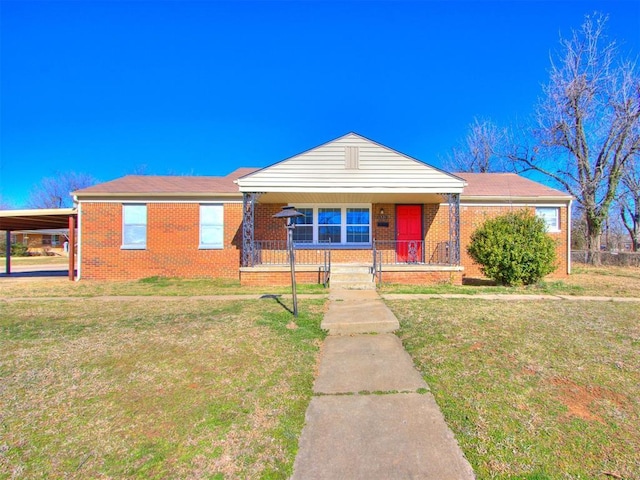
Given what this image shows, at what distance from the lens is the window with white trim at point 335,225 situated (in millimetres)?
12523

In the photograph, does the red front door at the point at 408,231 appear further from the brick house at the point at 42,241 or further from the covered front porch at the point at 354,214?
the brick house at the point at 42,241

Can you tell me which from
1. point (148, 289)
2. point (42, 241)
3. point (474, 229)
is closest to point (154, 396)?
point (148, 289)

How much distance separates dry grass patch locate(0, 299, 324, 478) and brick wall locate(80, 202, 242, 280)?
6240 millimetres

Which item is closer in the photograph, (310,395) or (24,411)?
(24,411)

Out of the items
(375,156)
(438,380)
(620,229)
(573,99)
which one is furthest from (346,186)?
(620,229)

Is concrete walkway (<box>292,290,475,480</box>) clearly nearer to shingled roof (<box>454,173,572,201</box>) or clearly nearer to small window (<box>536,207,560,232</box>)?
shingled roof (<box>454,173,572,201</box>)

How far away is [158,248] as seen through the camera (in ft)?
38.7

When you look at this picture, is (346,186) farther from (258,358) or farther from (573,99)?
(573,99)

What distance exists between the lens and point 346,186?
10.3 metres

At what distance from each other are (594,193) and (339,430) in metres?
23.5

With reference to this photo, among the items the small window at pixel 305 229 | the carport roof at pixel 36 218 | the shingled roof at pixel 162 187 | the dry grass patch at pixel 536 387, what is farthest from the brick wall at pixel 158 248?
the dry grass patch at pixel 536 387

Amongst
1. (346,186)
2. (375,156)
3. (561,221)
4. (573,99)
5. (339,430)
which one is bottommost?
(339,430)

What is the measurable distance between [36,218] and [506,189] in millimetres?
19155

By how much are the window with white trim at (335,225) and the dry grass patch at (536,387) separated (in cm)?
690
